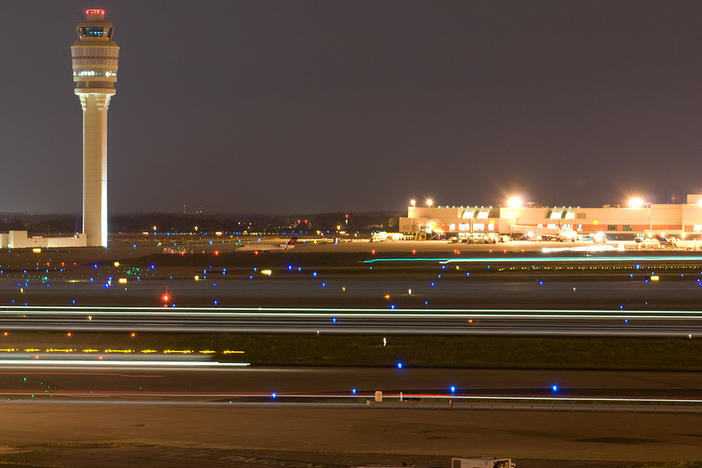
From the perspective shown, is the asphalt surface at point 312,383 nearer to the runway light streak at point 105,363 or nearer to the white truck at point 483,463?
the runway light streak at point 105,363

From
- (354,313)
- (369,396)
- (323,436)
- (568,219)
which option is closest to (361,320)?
(354,313)

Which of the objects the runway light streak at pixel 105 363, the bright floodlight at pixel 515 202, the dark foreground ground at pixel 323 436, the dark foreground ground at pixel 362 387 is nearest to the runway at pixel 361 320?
the dark foreground ground at pixel 362 387

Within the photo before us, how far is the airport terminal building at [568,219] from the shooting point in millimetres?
153750

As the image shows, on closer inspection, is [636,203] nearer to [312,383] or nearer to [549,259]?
[549,259]

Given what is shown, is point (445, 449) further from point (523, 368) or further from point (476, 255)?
point (476, 255)

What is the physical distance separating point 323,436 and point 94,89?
123m

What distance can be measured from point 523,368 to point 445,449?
14.4m

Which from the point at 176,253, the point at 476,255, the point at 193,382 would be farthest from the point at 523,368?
the point at 176,253

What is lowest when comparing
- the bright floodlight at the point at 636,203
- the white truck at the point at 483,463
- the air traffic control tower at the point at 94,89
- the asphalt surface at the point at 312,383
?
the asphalt surface at the point at 312,383

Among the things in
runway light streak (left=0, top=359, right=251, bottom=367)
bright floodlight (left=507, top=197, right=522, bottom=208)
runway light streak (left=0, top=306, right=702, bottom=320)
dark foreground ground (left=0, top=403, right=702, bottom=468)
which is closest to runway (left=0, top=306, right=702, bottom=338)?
runway light streak (left=0, top=306, right=702, bottom=320)

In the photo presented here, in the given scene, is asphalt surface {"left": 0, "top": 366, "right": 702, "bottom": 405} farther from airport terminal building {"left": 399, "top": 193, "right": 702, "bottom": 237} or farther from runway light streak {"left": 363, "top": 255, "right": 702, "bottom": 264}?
airport terminal building {"left": 399, "top": 193, "right": 702, "bottom": 237}

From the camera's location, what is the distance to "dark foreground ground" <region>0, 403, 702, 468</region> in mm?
24562

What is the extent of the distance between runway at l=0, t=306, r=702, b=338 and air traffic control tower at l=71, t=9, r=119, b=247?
3427 inches

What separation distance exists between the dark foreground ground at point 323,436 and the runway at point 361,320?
50.6 ft
